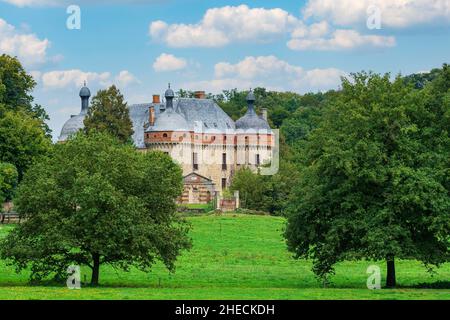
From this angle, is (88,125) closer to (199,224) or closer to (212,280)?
(199,224)

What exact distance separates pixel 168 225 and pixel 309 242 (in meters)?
5.12

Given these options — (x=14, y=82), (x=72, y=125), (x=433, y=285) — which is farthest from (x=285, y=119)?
(x=433, y=285)

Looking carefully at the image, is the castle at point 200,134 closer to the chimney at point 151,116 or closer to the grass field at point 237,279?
the chimney at point 151,116

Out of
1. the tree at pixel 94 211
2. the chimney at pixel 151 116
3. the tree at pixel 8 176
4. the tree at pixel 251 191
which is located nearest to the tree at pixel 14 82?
the tree at pixel 8 176

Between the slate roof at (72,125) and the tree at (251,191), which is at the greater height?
the slate roof at (72,125)

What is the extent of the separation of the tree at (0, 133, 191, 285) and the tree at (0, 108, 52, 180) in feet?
121

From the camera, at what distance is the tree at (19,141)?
3000 inches

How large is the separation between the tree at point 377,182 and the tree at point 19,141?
131ft

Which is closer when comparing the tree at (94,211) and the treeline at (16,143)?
the tree at (94,211)

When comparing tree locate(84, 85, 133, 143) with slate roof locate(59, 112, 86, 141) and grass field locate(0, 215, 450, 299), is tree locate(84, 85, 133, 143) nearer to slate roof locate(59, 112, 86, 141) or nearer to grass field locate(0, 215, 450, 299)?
slate roof locate(59, 112, 86, 141)

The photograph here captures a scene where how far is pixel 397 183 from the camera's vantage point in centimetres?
3619

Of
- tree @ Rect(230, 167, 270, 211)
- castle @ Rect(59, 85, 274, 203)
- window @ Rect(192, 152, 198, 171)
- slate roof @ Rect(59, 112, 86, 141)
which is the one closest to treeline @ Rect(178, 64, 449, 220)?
tree @ Rect(230, 167, 270, 211)

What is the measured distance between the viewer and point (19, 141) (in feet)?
251

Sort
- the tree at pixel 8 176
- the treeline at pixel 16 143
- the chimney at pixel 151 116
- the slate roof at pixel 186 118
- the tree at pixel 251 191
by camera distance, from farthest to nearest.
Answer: the chimney at pixel 151 116 → the slate roof at pixel 186 118 → the tree at pixel 251 191 → the treeline at pixel 16 143 → the tree at pixel 8 176
